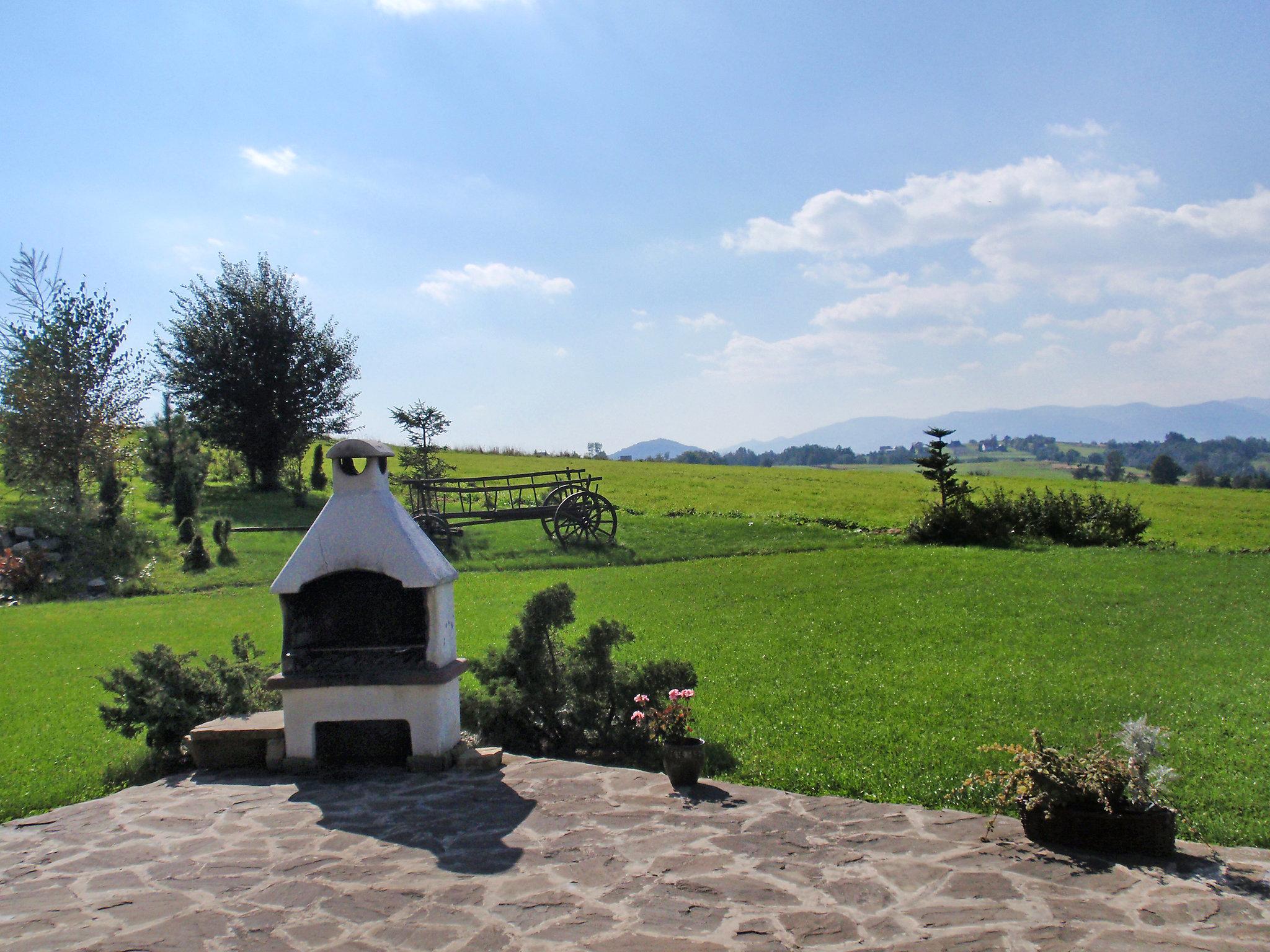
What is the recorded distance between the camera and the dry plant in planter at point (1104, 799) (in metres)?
4.75

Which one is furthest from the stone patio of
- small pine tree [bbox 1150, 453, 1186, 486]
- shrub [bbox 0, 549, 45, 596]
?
small pine tree [bbox 1150, 453, 1186, 486]

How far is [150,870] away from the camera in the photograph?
484 cm

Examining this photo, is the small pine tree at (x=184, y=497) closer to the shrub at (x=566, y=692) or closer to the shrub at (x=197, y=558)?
the shrub at (x=197, y=558)

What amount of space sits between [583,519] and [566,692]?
47.2 ft

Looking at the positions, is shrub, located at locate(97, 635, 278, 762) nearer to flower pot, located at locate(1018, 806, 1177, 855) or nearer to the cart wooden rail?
flower pot, located at locate(1018, 806, 1177, 855)

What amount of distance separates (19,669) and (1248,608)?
60.9 ft

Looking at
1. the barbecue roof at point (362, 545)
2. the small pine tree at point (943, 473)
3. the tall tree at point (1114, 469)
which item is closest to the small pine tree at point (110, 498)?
the barbecue roof at point (362, 545)

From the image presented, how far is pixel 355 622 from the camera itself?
7293 mm

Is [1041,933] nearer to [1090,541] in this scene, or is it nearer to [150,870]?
[150,870]

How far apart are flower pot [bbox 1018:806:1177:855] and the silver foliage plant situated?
0.08 metres

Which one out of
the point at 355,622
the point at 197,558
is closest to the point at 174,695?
the point at 355,622

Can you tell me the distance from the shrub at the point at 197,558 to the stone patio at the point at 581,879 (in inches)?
650

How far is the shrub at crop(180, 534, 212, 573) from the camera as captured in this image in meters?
21.0

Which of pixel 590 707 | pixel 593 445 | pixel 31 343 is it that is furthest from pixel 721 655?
pixel 593 445
